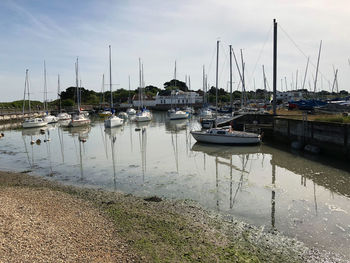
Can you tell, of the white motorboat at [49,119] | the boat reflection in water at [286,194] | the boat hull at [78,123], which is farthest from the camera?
the white motorboat at [49,119]

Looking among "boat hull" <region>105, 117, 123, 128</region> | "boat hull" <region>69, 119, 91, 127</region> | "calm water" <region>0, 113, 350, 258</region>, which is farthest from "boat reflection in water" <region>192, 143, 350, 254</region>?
"boat hull" <region>69, 119, 91, 127</region>

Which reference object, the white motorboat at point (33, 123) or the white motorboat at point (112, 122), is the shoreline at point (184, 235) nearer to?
the white motorboat at point (112, 122)

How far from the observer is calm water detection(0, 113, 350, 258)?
11.8 meters

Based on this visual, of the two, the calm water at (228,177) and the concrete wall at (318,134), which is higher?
the concrete wall at (318,134)

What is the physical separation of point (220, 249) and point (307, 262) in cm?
260

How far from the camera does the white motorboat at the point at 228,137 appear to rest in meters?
29.5

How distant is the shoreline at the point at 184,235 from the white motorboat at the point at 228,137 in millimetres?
17161

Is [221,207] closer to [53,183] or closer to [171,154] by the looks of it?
[53,183]

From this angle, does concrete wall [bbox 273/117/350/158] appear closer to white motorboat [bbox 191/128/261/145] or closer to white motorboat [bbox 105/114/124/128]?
white motorboat [bbox 191/128/261/145]

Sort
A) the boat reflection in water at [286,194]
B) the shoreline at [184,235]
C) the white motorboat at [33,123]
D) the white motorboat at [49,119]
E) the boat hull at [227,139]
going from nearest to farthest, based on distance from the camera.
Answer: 1. the shoreline at [184,235]
2. the boat reflection in water at [286,194]
3. the boat hull at [227,139]
4. the white motorboat at [33,123]
5. the white motorboat at [49,119]

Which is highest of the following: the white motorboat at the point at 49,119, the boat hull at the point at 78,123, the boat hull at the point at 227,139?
the white motorboat at the point at 49,119

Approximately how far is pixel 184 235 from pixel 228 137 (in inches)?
832

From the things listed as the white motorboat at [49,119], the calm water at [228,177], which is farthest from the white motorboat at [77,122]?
the calm water at [228,177]

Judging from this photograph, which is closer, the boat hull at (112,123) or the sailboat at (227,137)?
the sailboat at (227,137)
